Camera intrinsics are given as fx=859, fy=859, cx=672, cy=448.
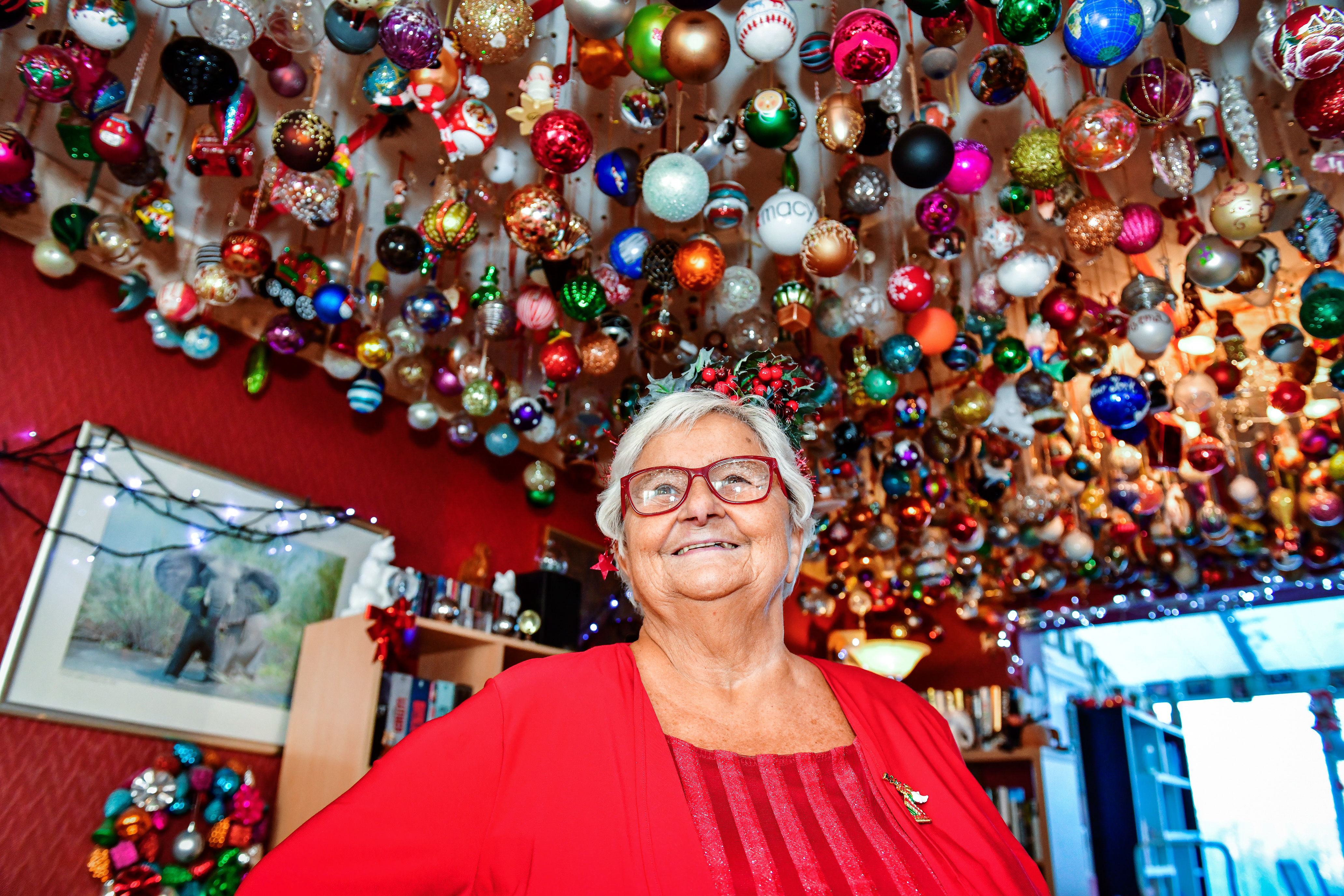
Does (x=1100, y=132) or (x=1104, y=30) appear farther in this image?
(x=1100, y=132)

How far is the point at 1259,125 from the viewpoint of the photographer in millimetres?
2779

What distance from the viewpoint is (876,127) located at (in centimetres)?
234

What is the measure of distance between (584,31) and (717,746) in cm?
155

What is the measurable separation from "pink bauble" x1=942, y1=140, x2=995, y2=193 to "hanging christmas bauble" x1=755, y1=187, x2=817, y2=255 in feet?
1.30

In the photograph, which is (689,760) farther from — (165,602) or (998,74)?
(165,602)

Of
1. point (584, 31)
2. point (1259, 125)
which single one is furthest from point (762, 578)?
point (1259, 125)

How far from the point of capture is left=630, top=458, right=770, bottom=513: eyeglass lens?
4.66ft

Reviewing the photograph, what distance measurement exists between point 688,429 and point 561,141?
1.04 m

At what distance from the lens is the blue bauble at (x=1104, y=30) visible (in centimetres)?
172

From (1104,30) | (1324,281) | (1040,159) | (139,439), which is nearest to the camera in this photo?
(1104,30)

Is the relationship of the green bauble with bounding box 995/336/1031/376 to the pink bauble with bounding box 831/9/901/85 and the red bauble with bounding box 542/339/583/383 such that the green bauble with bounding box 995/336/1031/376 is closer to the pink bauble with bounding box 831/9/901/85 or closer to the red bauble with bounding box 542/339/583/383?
the pink bauble with bounding box 831/9/901/85

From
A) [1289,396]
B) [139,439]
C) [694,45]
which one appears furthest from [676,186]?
[1289,396]

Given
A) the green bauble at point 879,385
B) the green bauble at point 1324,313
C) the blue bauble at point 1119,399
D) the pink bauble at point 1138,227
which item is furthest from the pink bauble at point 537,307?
the green bauble at point 1324,313

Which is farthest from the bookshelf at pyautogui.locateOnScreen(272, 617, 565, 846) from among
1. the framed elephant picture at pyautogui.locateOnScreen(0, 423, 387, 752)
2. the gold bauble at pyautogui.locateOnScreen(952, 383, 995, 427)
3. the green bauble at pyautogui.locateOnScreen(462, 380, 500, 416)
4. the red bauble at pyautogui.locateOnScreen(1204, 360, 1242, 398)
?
the red bauble at pyautogui.locateOnScreen(1204, 360, 1242, 398)
